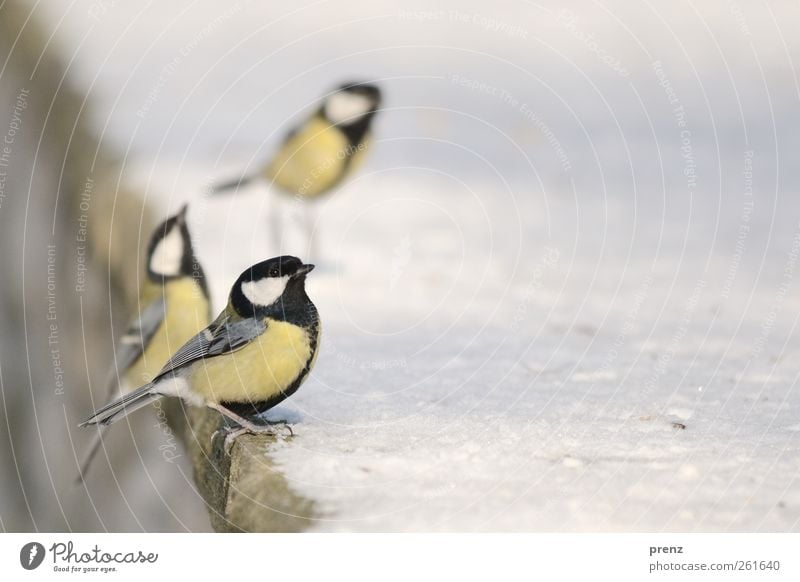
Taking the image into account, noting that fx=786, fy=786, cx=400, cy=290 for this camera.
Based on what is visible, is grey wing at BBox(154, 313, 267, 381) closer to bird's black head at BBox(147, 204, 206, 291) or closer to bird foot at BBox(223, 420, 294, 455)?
bird foot at BBox(223, 420, 294, 455)

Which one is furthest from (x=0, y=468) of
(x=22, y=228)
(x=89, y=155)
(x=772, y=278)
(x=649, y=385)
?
(x=772, y=278)

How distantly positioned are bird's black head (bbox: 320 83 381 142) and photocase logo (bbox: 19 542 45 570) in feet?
3.03

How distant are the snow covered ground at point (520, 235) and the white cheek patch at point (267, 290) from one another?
185 millimetres

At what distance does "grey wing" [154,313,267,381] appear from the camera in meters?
1.04

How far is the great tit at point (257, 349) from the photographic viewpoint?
40.3 inches

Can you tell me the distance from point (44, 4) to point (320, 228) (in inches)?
26.1

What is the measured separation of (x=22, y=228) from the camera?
159 cm

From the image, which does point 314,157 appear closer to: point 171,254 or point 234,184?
point 234,184

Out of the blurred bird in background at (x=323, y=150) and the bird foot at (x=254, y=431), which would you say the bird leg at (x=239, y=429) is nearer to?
the bird foot at (x=254, y=431)

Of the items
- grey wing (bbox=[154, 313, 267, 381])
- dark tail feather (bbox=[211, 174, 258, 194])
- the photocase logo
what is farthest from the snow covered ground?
the photocase logo

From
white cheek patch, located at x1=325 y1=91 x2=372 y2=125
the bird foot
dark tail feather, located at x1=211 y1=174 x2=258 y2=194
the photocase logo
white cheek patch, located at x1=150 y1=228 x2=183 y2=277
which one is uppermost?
white cheek patch, located at x1=325 y1=91 x2=372 y2=125

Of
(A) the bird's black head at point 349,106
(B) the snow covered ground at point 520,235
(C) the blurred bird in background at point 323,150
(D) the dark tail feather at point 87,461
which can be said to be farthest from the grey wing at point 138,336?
(A) the bird's black head at point 349,106

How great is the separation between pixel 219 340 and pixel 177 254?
35 cm

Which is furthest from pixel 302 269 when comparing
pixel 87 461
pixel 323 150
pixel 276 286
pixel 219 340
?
pixel 87 461
